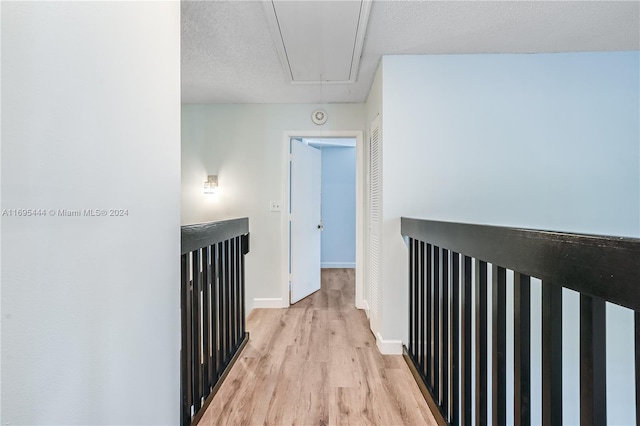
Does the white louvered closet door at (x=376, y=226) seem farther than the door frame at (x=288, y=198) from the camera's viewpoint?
No

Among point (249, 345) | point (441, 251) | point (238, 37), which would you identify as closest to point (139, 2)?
point (238, 37)

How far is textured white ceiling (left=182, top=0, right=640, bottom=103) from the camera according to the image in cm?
177

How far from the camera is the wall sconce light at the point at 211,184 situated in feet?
11.4

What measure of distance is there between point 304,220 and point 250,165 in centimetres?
92

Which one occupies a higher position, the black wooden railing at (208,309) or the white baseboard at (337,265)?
the black wooden railing at (208,309)

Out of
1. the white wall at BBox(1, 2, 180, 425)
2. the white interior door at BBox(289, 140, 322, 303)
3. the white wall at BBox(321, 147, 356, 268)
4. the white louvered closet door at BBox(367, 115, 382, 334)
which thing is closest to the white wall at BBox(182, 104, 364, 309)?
the white interior door at BBox(289, 140, 322, 303)

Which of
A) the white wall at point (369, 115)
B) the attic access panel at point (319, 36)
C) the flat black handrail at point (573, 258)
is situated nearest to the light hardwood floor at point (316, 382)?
the white wall at point (369, 115)

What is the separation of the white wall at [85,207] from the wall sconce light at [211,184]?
2582 mm

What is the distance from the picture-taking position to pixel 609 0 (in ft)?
5.62

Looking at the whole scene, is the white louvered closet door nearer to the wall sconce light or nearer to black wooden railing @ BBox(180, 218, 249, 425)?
black wooden railing @ BBox(180, 218, 249, 425)

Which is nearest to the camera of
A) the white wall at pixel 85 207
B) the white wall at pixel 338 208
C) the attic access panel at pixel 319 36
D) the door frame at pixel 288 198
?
the white wall at pixel 85 207

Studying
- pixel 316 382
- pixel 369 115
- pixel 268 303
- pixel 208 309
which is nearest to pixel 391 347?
pixel 316 382

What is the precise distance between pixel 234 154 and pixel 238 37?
155 cm

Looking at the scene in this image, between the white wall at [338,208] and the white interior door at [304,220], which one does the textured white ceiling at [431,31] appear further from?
the white wall at [338,208]
